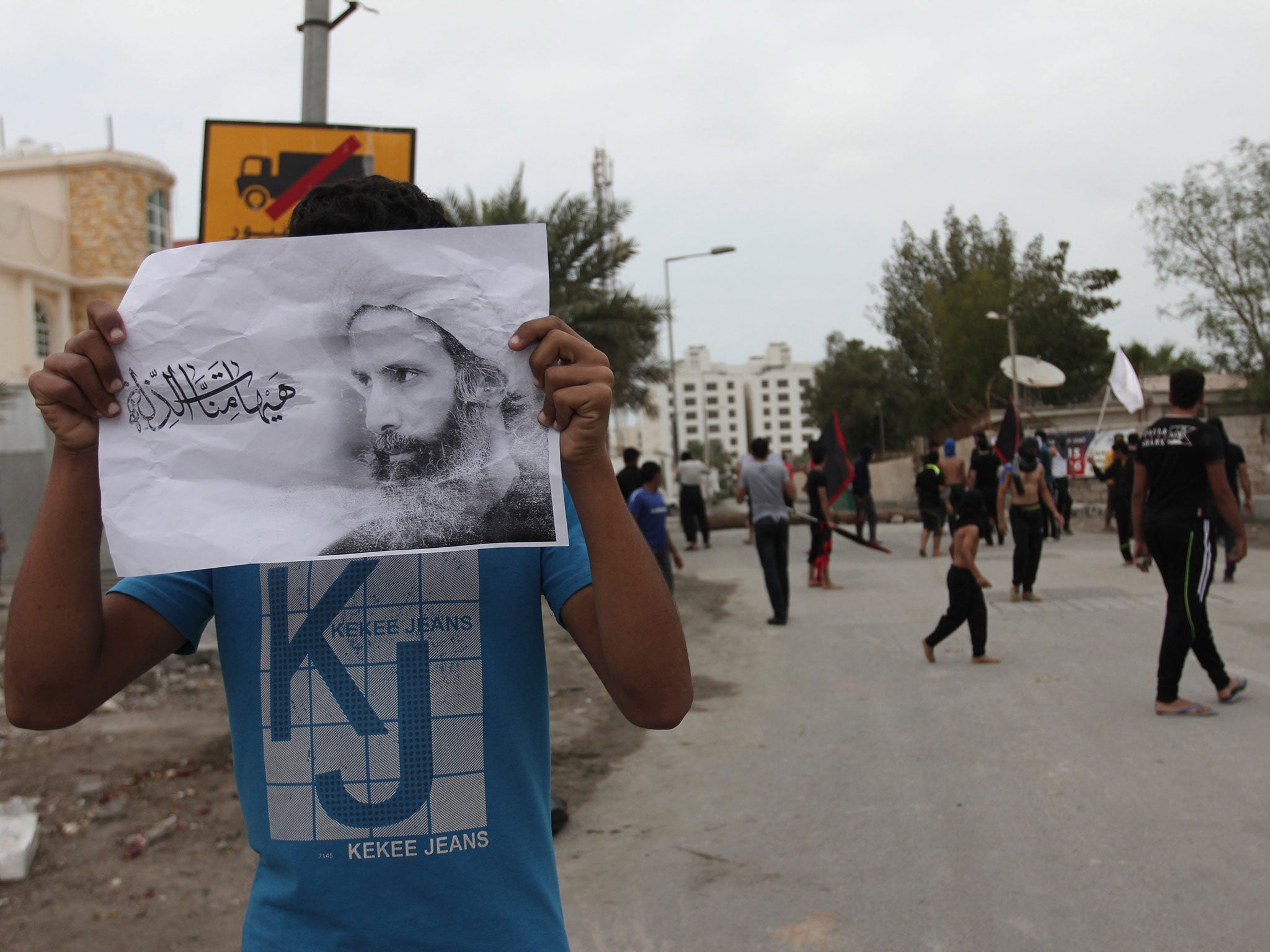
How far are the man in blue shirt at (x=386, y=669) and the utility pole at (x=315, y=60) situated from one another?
17.6 ft

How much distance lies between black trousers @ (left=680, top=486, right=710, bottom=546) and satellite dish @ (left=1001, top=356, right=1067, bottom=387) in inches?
529

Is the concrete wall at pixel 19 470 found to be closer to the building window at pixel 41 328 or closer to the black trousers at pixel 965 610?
the building window at pixel 41 328

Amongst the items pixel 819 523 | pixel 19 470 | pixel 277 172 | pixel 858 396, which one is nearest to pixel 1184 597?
pixel 277 172

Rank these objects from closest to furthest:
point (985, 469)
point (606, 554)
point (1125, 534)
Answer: point (606, 554), point (1125, 534), point (985, 469)

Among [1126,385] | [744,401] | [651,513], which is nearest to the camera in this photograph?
[651,513]

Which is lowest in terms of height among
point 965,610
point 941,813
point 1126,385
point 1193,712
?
point 941,813

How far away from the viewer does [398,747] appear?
1.46 metres

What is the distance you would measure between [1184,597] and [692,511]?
14.1m

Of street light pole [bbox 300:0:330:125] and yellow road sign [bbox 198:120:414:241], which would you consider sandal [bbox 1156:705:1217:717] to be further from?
street light pole [bbox 300:0:330:125]

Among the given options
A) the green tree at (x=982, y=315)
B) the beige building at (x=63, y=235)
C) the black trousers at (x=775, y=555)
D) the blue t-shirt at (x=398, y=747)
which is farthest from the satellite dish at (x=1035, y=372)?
the blue t-shirt at (x=398, y=747)

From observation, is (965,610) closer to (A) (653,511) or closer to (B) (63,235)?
(A) (653,511)

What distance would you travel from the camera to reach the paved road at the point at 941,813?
3.58 meters

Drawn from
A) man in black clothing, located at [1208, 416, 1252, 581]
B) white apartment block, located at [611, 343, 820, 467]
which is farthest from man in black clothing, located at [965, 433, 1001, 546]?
white apartment block, located at [611, 343, 820, 467]

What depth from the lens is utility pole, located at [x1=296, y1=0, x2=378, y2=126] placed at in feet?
20.9
